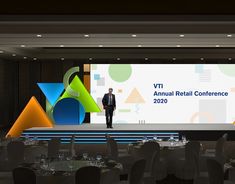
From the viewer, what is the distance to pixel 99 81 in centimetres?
1628

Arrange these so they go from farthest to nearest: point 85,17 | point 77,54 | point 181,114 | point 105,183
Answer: point 77,54 < point 181,114 < point 85,17 < point 105,183

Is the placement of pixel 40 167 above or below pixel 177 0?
below

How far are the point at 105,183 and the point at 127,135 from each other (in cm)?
697

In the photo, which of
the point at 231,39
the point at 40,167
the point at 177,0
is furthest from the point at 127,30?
the point at 40,167

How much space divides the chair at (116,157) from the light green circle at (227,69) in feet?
27.9

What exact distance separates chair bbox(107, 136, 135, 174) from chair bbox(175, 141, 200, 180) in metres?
0.97

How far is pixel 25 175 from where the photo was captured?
5.46 meters

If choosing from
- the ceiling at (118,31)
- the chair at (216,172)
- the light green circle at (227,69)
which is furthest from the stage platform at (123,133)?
the chair at (216,172)

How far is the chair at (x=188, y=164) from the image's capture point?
26.5 feet

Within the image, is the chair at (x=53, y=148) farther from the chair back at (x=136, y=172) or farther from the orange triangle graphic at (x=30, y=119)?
the orange triangle graphic at (x=30, y=119)

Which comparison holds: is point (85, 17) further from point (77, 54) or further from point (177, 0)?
point (77, 54)

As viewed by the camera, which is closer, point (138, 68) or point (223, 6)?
point (223, 6)

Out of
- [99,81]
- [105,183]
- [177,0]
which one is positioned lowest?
[105,183]

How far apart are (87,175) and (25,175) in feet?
2.52
